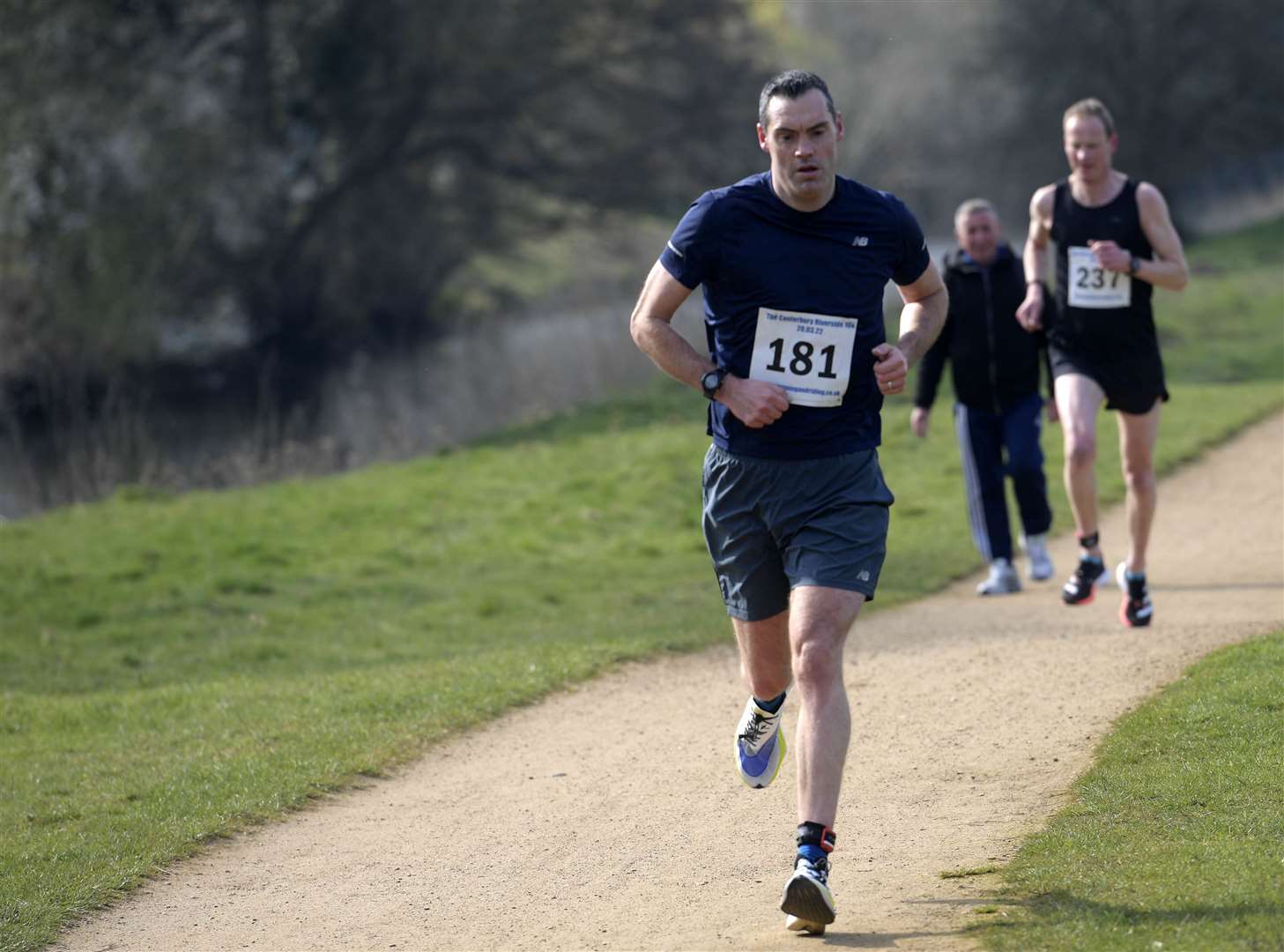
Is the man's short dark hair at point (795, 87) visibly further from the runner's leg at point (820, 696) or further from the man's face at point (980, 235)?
the man's face at point (980, 235)

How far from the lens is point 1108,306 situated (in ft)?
29.2

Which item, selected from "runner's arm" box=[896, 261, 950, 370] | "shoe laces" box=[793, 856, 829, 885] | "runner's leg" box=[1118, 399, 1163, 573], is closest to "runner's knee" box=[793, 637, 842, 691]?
"shoe laces" box=[793, 856, 829, 885]

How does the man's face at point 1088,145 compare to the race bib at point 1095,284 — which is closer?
the man's face at point 1088,145

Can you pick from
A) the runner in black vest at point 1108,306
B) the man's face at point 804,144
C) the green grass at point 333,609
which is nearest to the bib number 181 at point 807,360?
the man's face at point 804,144

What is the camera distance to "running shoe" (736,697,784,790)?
6.15 meters

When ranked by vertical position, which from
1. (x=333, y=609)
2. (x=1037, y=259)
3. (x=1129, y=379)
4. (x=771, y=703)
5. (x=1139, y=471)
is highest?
(x=1037, y=259)

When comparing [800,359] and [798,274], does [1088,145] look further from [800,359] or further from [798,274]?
[800,359]

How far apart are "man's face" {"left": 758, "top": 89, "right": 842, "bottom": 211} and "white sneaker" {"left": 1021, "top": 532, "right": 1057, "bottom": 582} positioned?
655cm

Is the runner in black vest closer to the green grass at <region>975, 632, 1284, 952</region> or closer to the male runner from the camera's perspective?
the green grass at <region>975, 632, 1284, 952</region>

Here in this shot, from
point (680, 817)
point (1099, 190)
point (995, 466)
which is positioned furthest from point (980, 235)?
point (680, 817)

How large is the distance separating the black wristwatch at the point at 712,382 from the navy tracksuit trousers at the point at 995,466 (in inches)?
242

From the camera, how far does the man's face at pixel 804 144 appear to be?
17.5 ft

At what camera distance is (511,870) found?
6.22 m

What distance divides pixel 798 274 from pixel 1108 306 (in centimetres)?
397
